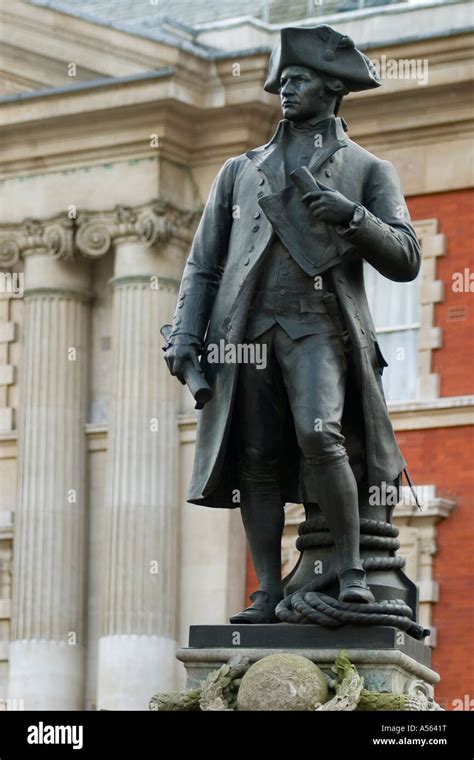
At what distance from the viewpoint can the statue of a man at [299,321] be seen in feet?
38.6

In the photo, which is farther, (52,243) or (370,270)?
(52,243)

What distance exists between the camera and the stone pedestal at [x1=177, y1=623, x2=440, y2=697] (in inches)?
447

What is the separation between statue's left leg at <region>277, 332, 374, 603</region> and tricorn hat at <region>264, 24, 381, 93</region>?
1.40 m

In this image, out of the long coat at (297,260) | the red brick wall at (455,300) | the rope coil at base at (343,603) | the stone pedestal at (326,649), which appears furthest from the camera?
the red brick wall at (455,300)

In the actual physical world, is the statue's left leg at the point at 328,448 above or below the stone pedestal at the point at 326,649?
above

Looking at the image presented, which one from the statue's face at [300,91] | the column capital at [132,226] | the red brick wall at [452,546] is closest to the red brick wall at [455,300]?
the red brick wall at [452,546]

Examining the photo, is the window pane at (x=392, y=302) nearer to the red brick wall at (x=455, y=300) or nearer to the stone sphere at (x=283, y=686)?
the red brick wall at (x=455, y=300)

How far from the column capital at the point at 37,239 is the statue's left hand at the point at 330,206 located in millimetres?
21852

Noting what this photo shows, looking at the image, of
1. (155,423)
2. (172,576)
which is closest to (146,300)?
(155,423)

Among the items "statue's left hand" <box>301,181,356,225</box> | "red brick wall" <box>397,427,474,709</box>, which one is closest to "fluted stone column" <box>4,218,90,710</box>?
"red brick wall" <box>397,427,474,709</box>

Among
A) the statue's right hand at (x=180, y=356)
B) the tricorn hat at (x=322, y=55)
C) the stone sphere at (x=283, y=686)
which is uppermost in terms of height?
the tricorn hat at (x=322, y=55)
